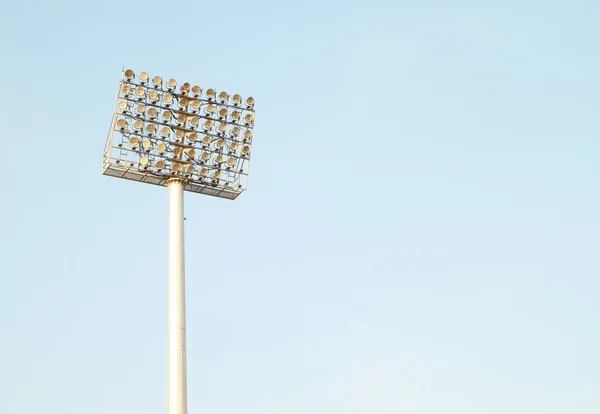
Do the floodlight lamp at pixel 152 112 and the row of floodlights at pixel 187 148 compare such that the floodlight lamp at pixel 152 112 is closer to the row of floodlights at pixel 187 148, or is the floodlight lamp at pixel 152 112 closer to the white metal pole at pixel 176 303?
the row of floodlights at pixel 187 148

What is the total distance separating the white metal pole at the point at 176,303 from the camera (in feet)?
109

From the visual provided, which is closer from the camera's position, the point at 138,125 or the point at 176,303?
the point at 176,303

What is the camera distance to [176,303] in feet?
114

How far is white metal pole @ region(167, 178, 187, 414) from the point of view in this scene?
33.3 metres

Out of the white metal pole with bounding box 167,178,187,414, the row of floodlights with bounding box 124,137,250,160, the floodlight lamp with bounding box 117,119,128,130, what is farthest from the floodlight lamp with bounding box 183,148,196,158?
the floodlight lamp with bounding box 117,119,128,130

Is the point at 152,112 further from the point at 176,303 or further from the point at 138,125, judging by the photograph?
the point at 176,303

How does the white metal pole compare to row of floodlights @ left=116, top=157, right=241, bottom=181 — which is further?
row of floodlights @ left=116, top=157, right=241, bottom=181

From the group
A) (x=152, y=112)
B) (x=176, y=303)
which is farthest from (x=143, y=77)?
(x=176, y=303)

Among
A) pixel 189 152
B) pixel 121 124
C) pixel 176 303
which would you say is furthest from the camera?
pixel 189 152

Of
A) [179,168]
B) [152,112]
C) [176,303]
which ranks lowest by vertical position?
[176,303]

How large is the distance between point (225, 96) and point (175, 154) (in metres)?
3.35

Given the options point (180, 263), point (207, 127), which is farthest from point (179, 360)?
point (207, 127)

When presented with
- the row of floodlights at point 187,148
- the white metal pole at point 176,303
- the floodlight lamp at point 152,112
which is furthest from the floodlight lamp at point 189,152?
the floodlight lamp at point 152,112

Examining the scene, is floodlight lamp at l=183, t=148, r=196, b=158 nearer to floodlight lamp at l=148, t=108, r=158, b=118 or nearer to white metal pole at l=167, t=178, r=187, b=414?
white metal pole at l=167, t=178, r=187, b=414
